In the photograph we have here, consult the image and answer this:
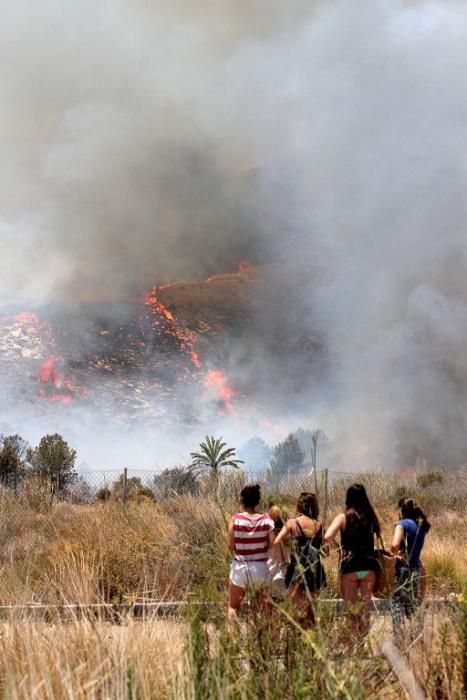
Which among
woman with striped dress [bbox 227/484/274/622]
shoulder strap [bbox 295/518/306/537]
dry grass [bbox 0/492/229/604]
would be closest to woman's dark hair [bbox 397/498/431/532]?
shoulder strap [bbox 295/518/306/537]

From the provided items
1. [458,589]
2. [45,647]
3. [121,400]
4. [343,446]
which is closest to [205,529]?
[458,589]

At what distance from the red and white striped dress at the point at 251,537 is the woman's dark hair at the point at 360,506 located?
868mm

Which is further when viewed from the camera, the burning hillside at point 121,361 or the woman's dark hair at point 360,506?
the burning hillside at point 121,361

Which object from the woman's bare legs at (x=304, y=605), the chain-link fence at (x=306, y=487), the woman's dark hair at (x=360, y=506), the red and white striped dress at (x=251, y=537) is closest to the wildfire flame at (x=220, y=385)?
the chain-link fence at (x=306, y=487)

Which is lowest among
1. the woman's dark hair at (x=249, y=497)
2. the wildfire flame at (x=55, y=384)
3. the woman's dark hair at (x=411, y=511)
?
the woman's dark hair at (x=411, y=511)

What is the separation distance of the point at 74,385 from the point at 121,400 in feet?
20.3

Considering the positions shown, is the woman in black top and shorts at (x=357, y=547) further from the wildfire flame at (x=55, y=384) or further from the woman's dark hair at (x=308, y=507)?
the wildfire flame at (x=55, y=384)

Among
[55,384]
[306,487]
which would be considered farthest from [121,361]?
[306,487]

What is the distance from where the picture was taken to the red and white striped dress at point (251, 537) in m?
6.32

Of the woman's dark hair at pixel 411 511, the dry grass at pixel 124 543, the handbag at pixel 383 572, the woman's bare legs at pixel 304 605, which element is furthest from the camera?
the dry grass at pixel 124 543

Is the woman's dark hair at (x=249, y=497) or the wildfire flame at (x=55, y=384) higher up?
the wildfire flame at (x=55, y=384)

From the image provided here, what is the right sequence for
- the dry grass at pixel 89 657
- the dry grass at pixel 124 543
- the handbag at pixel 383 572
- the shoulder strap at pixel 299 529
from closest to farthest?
the dry grass at pixel 89 657 → the shoulder strap at pixel 299 529 → the handbag at pixel 383 572 → the dry grass at pixel 124 543

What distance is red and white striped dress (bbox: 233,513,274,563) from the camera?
6.32 metres

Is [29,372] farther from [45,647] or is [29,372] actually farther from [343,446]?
[45,647]
